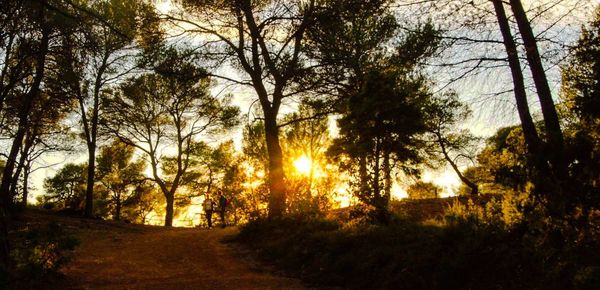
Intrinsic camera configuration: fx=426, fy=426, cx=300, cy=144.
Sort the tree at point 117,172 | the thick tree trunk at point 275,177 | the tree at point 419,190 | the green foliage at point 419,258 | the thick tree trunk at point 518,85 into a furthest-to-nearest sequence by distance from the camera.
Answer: the tree at point 117,172
the tree at point 419,190
the thick tree trunk at point 275,177
the thick tree trunk at point 518,85
the green foliage at point 419,258

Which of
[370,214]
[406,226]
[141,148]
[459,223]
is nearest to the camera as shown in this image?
[459,223]

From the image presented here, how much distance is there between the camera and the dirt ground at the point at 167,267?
717cm

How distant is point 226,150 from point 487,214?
3527 centimetres

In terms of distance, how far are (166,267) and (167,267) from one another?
0.07 feet

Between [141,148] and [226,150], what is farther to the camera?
[226,150]

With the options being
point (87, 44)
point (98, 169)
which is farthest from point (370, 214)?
point (98, 169)

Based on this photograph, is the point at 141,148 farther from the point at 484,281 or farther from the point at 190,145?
the point at 484,281

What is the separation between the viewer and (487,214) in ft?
21.5

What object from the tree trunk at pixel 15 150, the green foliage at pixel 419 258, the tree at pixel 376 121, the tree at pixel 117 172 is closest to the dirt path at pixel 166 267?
the green foliage at pixel 419 258

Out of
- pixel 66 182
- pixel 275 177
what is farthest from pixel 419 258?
pixel 66 182

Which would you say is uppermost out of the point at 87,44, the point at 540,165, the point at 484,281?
the point at 87,44

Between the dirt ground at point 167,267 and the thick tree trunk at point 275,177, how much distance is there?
1915 mm

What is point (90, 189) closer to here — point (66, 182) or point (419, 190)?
point (419, 190)

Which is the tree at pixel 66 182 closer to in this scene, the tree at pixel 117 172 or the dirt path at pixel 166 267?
the tree at pixel 117 172
